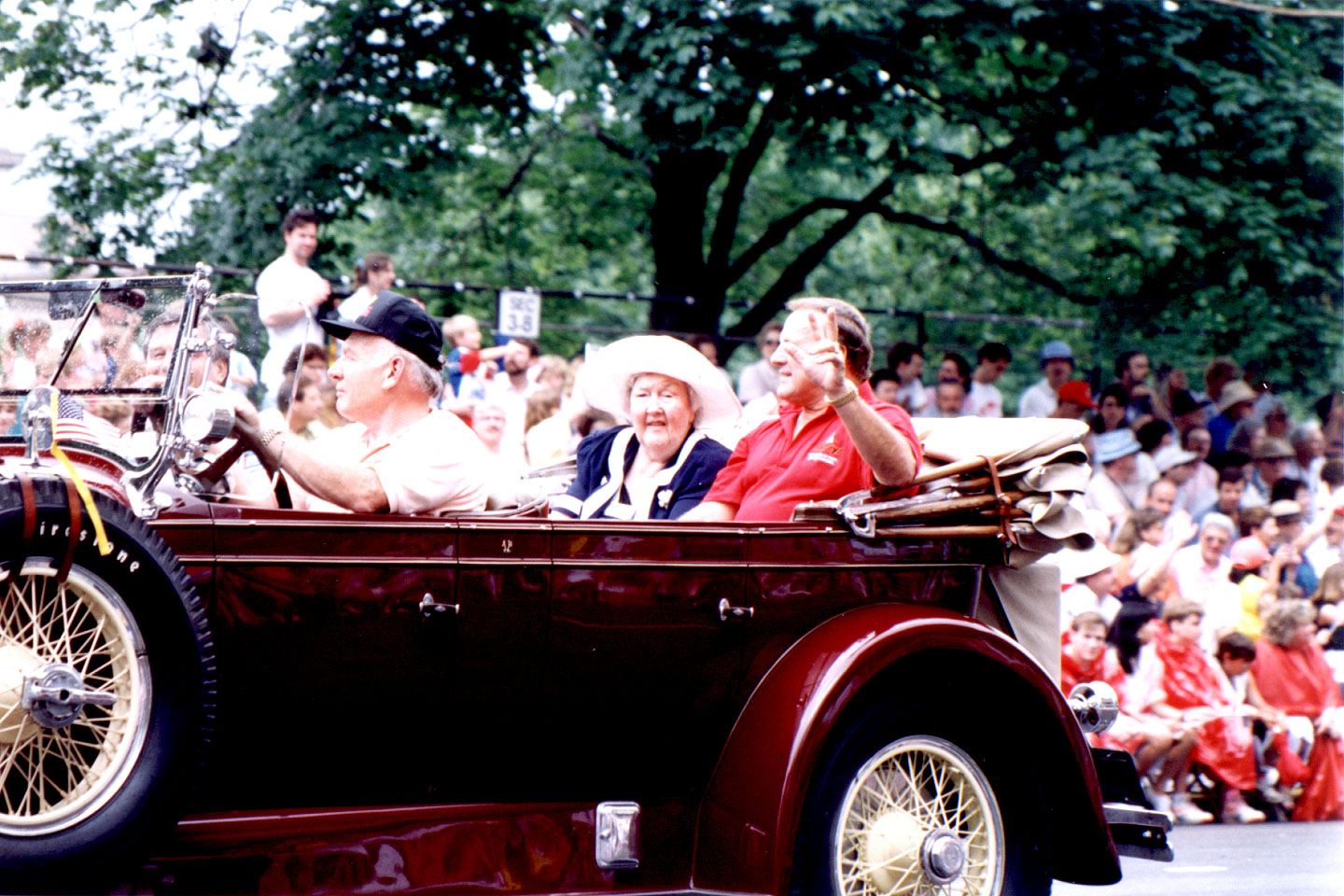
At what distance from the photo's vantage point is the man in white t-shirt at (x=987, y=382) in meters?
12.1

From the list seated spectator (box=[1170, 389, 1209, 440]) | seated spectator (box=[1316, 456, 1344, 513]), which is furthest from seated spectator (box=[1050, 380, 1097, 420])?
seated spectator (box=[1316, 456, 1344, 513])

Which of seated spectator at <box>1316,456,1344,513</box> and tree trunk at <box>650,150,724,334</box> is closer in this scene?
seated spectator at <box>1316,456,1344,513</box>

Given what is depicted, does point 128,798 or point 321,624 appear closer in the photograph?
point 128,798

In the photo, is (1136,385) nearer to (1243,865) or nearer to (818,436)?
(1243,865)

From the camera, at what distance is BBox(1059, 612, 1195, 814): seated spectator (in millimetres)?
8953

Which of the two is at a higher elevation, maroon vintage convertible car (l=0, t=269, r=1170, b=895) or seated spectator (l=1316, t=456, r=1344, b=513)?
seated spectator (l=1316, t=456, r=1344, b=513)

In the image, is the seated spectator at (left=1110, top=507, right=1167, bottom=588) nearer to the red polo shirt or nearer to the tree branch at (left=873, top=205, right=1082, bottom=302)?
the red polo shirt

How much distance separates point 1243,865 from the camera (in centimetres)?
754

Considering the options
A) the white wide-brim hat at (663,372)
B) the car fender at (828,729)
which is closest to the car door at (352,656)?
the car fender at (828,729)

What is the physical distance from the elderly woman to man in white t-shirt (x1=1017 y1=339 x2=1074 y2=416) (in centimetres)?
702

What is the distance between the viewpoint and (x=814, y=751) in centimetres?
418

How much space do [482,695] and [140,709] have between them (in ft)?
2.72

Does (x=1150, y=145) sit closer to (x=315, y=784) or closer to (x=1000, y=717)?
(x=1000, y=717)

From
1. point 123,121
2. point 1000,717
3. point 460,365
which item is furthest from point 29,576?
point 123,121
